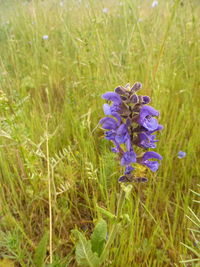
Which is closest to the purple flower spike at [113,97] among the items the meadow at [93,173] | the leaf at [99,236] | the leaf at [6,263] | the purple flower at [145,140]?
the purple flower at [145,140]

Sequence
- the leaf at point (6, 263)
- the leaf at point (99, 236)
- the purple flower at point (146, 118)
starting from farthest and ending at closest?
the leaf at point (6, 263)
the leaf at point (99, 236)
the purple flower at point (146, 118)

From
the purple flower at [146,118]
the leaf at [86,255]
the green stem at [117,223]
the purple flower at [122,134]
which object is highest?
the purple flower at [146,118]

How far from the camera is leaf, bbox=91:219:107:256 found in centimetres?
117

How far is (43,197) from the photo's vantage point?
1677 mm

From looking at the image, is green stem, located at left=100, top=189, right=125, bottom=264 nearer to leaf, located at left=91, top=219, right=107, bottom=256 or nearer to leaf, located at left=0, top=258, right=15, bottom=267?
leaf, located at left=91, top=219, right=107, bottom=256

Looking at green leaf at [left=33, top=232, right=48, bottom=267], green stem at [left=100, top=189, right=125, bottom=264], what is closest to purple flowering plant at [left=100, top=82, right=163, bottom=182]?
green stem at [left=100, top=189, right=125, bottom=264]

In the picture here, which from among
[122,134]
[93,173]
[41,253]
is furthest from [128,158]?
[41,253]

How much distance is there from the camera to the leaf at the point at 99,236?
→ 3.84 ft

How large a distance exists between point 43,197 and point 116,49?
197cm

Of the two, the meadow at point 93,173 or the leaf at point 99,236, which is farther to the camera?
the meadow at point 93,173

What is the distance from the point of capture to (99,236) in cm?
118

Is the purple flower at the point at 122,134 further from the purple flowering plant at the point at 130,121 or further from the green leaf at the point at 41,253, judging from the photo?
the green leaf at the point at 41,253

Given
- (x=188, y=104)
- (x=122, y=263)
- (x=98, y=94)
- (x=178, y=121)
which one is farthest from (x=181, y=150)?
(x=122, y=263)

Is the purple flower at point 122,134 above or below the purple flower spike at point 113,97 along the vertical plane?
below
